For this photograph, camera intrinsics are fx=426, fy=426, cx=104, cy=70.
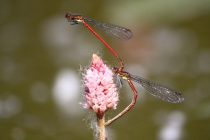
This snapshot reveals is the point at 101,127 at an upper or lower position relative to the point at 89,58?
upper

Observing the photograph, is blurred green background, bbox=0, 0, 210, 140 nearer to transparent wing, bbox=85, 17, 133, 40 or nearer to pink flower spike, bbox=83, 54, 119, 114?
transparent wing, bbox=85, 17, 133, 40

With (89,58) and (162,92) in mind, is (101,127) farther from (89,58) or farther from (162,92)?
(89,58)

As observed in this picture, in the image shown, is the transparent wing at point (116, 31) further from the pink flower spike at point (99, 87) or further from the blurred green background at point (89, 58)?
the pink flower spike at point (99, 87)

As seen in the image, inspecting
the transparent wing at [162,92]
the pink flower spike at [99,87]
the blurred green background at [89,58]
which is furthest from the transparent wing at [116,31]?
the pink flower spike at [99,87]

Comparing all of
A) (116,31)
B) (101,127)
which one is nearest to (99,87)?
(101,127)

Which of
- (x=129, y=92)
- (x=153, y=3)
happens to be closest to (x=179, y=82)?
(x=129, y=92)

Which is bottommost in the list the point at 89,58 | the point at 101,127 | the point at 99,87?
the point at 89,58

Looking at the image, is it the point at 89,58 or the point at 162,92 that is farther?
the point at 89,58

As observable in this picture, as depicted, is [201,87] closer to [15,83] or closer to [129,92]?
[129,92]
